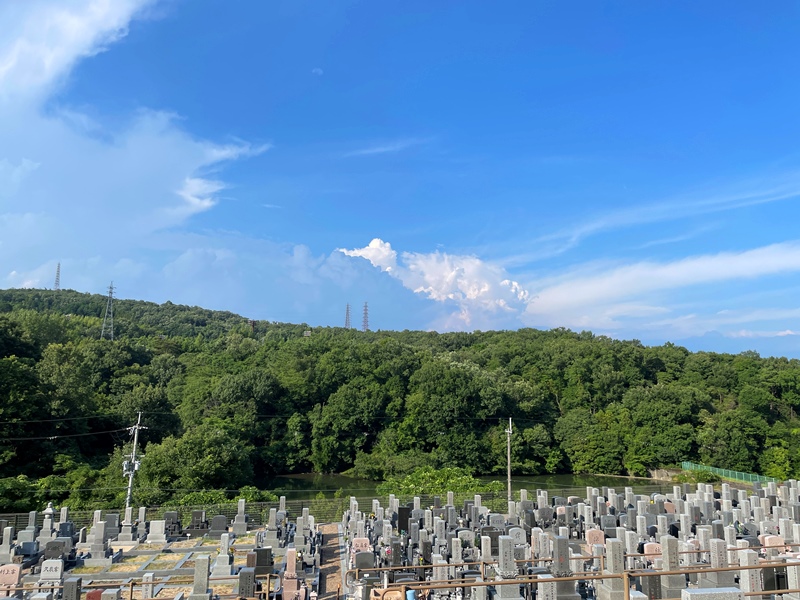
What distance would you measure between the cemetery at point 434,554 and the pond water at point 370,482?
15.1 meters

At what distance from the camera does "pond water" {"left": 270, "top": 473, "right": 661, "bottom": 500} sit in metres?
37.3

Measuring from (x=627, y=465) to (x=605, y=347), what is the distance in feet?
48.4

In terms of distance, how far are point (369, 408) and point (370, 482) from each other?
6264 mm

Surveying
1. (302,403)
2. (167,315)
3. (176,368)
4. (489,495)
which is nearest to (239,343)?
(176,368)

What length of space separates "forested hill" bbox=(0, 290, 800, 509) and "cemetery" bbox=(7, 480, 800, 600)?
9.59m

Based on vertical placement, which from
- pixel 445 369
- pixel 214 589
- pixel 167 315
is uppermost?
pixel 167 315

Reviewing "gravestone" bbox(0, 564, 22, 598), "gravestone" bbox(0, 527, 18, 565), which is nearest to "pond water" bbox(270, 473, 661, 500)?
"gravestone" bbox(0, 527, 18, 565)

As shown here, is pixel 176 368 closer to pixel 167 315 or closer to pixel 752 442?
pixel 167 315

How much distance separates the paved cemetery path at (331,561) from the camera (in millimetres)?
13386

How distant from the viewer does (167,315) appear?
83688 millimetres

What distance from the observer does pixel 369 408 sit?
146 feet

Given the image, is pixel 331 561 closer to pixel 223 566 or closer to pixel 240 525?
pixel 223 566

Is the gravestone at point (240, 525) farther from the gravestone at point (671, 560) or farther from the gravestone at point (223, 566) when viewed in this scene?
the gravestone at point (671, 560)

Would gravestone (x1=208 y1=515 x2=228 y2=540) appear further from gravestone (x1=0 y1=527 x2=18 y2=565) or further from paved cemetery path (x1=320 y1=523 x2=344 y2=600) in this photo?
gravestone (x1=0 y1=527 x2=18 y2=565)
